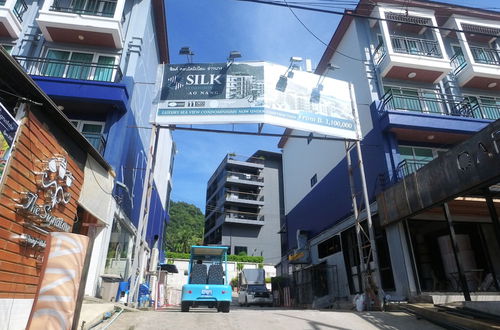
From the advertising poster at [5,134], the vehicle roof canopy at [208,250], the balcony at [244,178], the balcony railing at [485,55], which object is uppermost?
the balcony at [244,178]

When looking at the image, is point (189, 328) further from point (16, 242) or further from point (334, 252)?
point (334, 252)

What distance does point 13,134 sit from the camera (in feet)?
21.0

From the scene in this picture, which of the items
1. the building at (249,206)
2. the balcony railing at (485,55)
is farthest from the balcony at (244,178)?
the balcony railing at (485,55)

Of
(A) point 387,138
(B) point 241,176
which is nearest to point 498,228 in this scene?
(A) point 387,138

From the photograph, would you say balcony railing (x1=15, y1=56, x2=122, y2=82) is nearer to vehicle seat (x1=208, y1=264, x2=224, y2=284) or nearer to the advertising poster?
the advertising poster

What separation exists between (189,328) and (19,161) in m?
4.91

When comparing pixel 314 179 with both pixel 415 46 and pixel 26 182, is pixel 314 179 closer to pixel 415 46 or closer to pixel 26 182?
pixel 415 46

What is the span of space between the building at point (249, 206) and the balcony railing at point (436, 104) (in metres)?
37.2

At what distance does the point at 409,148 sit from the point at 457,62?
7.81m

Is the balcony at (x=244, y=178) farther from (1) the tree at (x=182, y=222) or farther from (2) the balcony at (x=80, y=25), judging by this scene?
(2) the balcony at (x=80, y=25)

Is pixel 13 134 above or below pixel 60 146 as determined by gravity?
below

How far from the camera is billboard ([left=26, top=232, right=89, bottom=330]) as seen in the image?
4035 mm

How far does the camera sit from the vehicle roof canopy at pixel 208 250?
46.3 ft

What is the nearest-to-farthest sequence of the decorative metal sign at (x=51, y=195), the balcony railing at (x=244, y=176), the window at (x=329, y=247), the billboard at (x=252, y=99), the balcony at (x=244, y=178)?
1. the decorative metal sign at (x=51, y=195)
2. the billboard at (x=252, y=99)
3. the window at (x=329, y=247)
4. the balcony at (x=244, y=178)
5. the balcony railing at (x=244, y=176)
